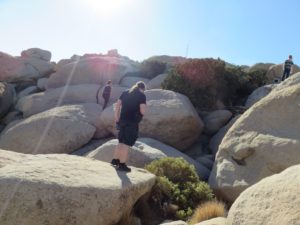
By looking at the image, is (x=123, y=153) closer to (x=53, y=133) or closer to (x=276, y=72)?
(x=53, y=133)

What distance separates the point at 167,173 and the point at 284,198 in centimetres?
643

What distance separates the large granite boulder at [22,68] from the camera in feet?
130

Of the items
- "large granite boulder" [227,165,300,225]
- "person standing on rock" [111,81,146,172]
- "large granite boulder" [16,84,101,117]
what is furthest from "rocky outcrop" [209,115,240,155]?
"large granite boulder" [227,165,300,225]

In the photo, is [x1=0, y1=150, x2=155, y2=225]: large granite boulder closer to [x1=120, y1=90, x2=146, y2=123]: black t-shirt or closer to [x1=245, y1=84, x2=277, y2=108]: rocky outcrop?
[x1=120, y1=90, x2=146, y2=123]: black t-shirt

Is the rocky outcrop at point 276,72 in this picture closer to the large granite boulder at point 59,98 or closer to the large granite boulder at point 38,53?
the large granite boulder at point 59,98

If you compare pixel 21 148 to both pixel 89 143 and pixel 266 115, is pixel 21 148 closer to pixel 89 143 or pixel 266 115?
pixel 89 143

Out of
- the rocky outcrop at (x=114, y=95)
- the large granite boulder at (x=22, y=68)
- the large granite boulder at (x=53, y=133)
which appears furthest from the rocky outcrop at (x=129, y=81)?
the large granite boulder at (x=22, y=68)

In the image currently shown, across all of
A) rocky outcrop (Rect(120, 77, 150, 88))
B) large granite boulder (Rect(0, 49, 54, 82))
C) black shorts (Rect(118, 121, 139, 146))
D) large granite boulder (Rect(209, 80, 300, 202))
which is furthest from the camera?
large granite boulder (Rect(0, 49, 54, 82))

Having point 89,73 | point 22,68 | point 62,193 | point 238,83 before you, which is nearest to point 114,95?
point 89,73

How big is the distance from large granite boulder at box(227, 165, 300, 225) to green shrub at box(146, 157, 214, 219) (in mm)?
4166

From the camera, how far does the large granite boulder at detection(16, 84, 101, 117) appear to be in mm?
27703

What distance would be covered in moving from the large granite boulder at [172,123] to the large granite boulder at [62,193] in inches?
349

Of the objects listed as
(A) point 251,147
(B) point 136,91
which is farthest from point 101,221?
(A) point 251,147

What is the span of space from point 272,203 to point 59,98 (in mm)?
23851
